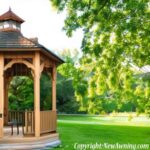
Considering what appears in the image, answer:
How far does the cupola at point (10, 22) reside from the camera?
17766mm

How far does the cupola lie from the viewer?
17.8 m

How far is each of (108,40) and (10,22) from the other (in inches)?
195

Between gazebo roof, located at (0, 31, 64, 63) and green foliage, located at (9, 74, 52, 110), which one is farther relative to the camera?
green foliage, located at (9, 74, 52, 110)

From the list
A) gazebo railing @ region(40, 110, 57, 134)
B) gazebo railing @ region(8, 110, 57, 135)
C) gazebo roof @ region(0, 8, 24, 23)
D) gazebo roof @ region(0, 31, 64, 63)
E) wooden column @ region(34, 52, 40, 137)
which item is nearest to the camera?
gazebo roof @ region(0, 31, 64, 63)

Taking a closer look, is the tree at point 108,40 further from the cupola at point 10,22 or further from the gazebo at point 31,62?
the gazebo at point 31,62

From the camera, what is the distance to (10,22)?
17875 mm

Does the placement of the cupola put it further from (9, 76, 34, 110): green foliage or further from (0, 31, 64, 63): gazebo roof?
(9, 76, 34, 110): green foliage

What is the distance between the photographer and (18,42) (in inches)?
618

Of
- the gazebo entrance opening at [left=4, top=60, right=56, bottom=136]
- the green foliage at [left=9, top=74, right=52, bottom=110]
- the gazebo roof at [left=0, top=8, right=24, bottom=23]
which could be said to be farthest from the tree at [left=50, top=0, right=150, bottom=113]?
the green foliage at [left=9, top=74, right=52, bottom=110]

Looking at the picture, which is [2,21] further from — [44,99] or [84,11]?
[44,99]

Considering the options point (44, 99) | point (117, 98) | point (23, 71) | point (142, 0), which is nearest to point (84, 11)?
point (142, 0)

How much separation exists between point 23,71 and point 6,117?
2635 mm

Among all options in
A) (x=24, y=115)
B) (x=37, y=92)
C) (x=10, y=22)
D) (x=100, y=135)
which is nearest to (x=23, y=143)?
(x=37, y=92)

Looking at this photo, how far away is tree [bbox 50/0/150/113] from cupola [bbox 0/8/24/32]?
73.6 inches
